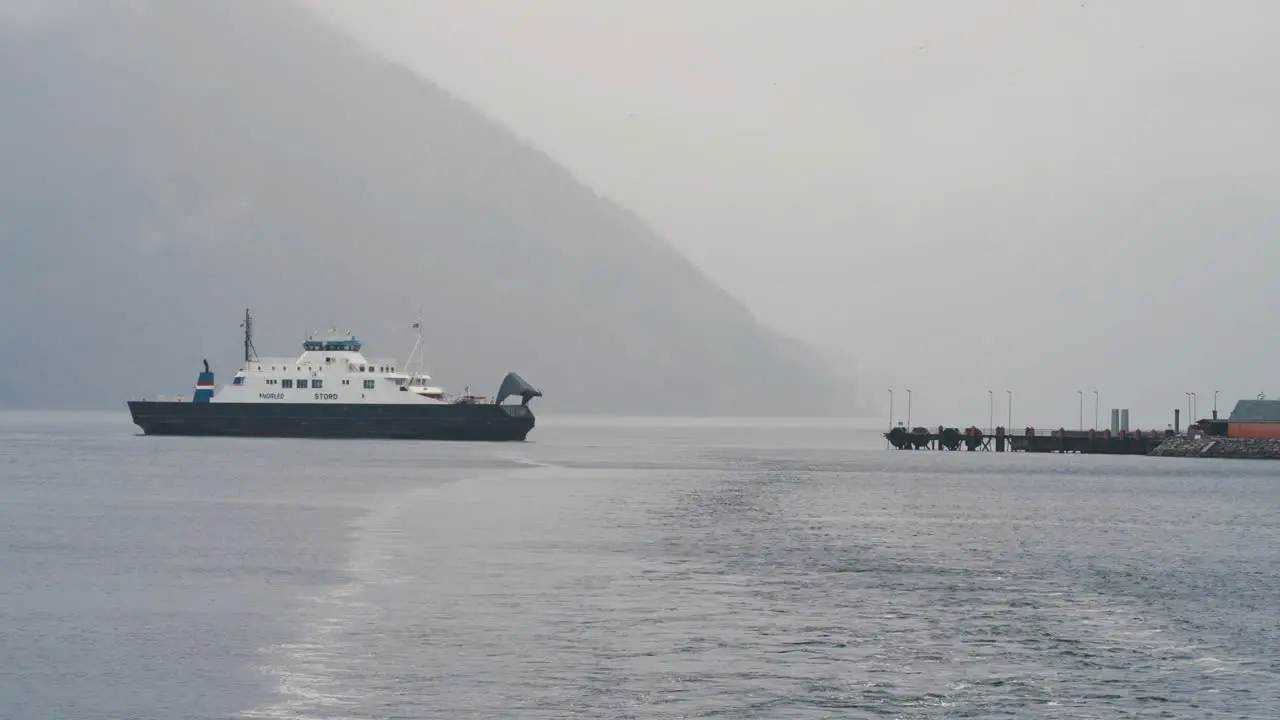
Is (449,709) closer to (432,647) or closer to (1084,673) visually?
(432,647)

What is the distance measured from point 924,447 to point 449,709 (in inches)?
6265

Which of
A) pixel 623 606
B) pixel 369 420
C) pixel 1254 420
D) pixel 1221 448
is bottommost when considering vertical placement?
pixel 623 606

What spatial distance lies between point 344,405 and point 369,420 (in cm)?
262

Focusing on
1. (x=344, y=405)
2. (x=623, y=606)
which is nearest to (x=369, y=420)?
(x=344, y=405)

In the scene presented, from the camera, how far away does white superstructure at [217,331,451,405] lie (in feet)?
463

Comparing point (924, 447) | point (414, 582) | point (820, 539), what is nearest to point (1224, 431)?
point (924, 447)

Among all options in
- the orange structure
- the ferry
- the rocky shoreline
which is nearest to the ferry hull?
the ferry

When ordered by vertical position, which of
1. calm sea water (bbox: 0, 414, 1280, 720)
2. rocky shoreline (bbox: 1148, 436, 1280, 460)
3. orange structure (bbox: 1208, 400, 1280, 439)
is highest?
orange structure (bbox: 1208, 400, 1280, 439)

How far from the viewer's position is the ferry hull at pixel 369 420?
141 meters

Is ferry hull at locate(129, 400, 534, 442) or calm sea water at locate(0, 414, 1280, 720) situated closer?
calm sea water at locate(0, 414, 1280, 720)

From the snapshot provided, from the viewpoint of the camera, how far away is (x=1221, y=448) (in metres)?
150

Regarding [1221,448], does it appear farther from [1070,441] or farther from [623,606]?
[623,606]

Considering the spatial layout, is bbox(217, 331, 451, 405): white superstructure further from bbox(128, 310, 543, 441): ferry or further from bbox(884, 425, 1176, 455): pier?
bbox(884, 425, 1176, 455): pier

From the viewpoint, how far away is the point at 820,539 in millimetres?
52875
